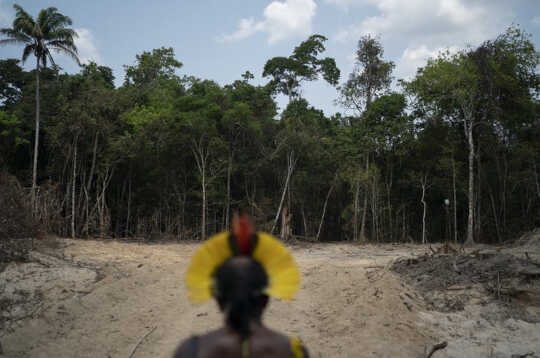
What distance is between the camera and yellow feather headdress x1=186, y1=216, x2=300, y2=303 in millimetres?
1151

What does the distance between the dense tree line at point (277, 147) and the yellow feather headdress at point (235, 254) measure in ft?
53.1

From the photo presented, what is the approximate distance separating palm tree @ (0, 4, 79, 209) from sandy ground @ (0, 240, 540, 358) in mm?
8996

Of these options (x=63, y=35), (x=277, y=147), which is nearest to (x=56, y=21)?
(x=63, y=35)

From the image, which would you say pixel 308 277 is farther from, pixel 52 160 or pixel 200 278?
pixel 52 160

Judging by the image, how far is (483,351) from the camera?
5547 millimetres

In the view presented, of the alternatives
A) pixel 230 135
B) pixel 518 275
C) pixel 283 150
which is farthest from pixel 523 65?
pixel 518 275

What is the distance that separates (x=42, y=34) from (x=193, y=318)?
549 inches

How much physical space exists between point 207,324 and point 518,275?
5486 millimetres

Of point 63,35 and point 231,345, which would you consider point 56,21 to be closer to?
point 63,35

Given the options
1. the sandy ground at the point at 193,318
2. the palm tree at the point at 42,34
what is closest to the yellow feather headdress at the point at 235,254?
the sandy ground at the point at 193,318

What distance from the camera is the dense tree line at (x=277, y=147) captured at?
17.0m

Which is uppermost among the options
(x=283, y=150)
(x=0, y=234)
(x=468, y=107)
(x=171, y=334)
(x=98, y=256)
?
(x=468, y=107)

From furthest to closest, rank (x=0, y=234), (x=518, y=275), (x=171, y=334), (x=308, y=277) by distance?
1. (x=308, y=277)
2. (x=0, y=234)
3. (x=518, y=275)
4. (x=171, y=334)

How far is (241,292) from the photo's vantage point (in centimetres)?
104
